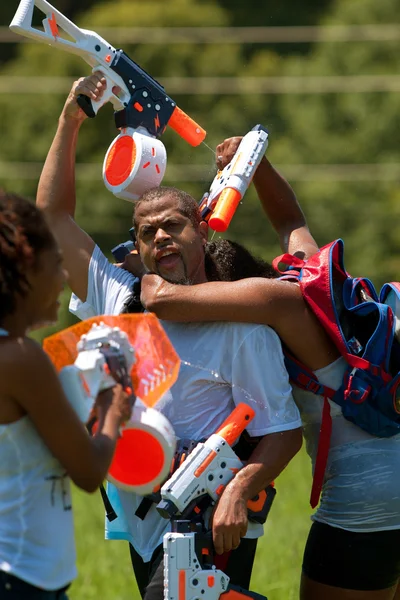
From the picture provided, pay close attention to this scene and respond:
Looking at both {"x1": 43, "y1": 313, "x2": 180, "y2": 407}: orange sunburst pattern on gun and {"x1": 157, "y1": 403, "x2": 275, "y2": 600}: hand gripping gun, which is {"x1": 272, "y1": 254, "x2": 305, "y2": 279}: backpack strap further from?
{"x1": 43, "y1": 313, "x2": 180, "y2": 407}: orange sunburst pattern on gun

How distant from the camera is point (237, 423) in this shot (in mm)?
3520

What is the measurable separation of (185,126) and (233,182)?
1.44 ft

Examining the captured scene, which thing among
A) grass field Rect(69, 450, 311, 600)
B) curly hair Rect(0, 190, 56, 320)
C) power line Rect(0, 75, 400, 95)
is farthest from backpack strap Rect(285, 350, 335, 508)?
power line Rect(0, 75, 400, 95)

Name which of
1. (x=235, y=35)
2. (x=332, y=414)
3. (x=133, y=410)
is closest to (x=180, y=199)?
(x=332, y=414)

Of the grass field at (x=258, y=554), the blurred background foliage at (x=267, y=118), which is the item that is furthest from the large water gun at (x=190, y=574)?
the blurred background foliage at (x=267, y=118)

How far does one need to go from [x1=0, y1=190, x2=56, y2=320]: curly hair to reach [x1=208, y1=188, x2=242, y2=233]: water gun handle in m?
1.15

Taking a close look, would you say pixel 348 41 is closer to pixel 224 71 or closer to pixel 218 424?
pixel 224 71

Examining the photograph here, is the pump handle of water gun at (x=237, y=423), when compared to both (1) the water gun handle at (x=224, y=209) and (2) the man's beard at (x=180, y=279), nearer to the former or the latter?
(2) the man's beard at (x=180, y=279)

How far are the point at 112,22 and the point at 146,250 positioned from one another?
16.9m

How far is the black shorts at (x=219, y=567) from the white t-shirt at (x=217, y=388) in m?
0.04

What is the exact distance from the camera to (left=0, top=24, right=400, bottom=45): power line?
1891 cm

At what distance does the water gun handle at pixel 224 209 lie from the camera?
376cm

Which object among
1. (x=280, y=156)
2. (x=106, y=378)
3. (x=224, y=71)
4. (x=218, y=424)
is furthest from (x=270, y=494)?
(x=224, y=71)

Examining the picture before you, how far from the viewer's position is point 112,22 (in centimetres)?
2003
